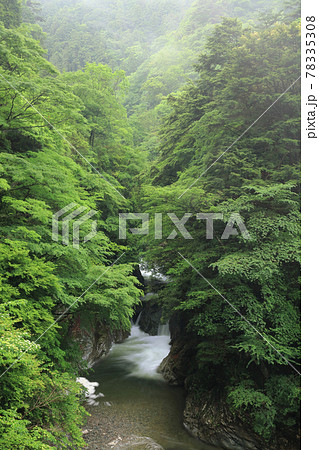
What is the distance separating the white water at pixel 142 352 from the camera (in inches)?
463

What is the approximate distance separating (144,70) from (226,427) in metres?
38.0

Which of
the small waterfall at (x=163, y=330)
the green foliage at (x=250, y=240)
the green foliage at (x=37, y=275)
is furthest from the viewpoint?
the small waterfall at (x=163, y=330)

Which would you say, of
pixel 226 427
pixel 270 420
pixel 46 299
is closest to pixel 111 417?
pixel 226 427

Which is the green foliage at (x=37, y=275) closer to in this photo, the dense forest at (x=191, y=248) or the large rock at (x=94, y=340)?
the dense forest at (x=191, y=248)

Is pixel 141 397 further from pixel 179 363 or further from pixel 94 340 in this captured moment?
pixel 94 340

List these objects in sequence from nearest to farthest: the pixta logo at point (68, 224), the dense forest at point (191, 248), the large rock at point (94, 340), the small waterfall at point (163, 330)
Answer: the dense forest at point (191, 248) < the pixta logo at point (68, 224) < the large rock at point (94, 340) < the small waterfall at point (163, 330)

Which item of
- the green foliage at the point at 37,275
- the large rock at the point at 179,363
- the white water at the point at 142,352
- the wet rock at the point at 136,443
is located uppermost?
the green foliage at the point at 37,275

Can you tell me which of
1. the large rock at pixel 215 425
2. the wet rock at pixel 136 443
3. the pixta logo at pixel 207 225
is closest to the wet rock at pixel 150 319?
the large rock at pixel 215 425

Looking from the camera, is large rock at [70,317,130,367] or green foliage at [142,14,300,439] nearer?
green foliage at [142,14,300,439]

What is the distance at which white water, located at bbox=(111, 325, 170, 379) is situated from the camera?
11.8 m

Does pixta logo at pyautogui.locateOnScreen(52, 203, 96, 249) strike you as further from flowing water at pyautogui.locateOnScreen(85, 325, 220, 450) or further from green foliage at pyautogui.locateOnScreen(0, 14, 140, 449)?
flowing water at pyautogui.locateOnScreen(85, 325, 220, 450)

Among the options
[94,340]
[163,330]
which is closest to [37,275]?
[94,340]

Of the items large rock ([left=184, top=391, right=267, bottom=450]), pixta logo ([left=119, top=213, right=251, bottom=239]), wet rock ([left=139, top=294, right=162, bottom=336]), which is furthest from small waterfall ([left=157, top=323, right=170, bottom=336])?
pixta logo ([left=119, top=213, right=251, bottom=239])

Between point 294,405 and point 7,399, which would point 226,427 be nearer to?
point 294,405
